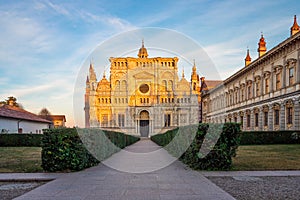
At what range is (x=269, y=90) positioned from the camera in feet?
113

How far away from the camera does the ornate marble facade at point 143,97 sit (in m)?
55.5

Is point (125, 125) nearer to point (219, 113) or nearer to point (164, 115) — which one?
point (164, 115)

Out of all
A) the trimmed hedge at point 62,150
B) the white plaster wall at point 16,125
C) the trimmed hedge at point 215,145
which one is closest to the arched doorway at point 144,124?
the white plaster wall at point 16,125

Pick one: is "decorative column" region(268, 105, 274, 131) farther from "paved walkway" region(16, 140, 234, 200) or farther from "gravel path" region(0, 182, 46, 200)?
"gravel path" region(0, 182, 46, 200)

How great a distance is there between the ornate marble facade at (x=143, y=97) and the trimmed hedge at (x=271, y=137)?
2540 cm

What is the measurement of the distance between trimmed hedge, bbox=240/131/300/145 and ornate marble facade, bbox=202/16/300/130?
153cm

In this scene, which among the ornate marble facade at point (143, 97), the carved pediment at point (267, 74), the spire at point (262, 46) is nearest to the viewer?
the carved pediment at point (267, 74)

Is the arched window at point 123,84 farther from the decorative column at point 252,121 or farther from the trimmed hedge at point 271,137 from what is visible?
the trimmed hedge at point 271,137

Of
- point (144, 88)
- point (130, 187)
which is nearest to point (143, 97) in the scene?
point (144, 88)

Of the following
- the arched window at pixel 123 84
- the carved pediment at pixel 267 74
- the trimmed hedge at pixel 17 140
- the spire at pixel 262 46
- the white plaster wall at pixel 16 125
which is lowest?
the trimmed hedge at pixel 17 140

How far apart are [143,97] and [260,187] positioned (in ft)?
197

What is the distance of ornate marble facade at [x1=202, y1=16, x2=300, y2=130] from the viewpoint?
93.2 feet

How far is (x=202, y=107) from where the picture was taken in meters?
67.2

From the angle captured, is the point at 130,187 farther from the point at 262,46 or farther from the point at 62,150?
the point at 262,46
